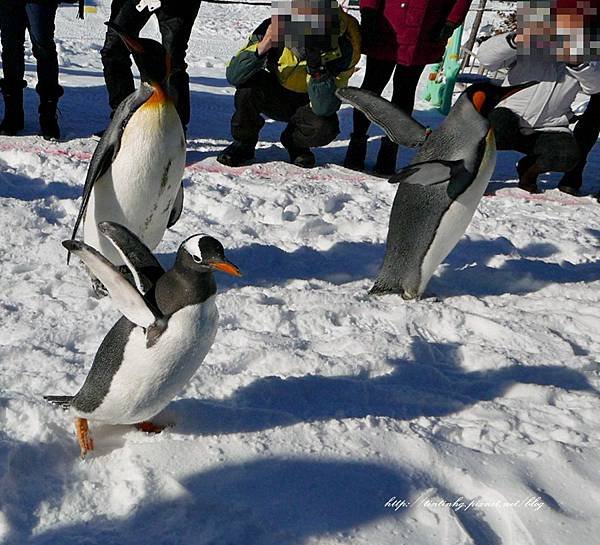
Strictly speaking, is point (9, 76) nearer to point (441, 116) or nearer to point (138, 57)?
point (138, 57)

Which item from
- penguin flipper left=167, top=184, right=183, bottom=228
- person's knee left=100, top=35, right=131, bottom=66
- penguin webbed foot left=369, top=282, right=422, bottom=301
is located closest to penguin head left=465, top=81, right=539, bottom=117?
penguin webbed foot left=369, top=282, right=422, bottom=301

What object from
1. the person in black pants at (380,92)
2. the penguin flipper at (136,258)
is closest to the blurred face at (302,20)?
the person in black pants at (380,92)

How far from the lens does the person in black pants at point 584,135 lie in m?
3.78

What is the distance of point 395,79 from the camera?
3.68m

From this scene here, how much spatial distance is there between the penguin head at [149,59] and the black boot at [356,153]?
1871 mm

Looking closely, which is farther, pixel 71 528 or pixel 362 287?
pixel 362 287

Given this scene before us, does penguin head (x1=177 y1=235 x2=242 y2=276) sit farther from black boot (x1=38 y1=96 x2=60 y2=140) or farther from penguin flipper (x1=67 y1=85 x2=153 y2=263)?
black boot (x1=38 y1=96 x2=60 y2=140)

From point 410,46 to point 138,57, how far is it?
1.91 metres

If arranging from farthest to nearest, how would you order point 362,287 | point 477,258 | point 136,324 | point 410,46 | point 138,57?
point 410,46 < point 477,258 < point 362,287 < point 138,57 < point 136,324

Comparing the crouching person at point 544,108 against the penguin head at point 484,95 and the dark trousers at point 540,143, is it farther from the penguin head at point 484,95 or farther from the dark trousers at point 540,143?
the penguin head at point 484,95

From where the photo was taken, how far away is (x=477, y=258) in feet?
9.25

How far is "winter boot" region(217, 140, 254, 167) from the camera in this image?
145 inches

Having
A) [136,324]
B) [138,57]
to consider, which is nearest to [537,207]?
[138,57]

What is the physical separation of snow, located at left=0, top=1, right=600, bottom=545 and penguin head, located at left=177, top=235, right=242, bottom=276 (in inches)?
16.3
